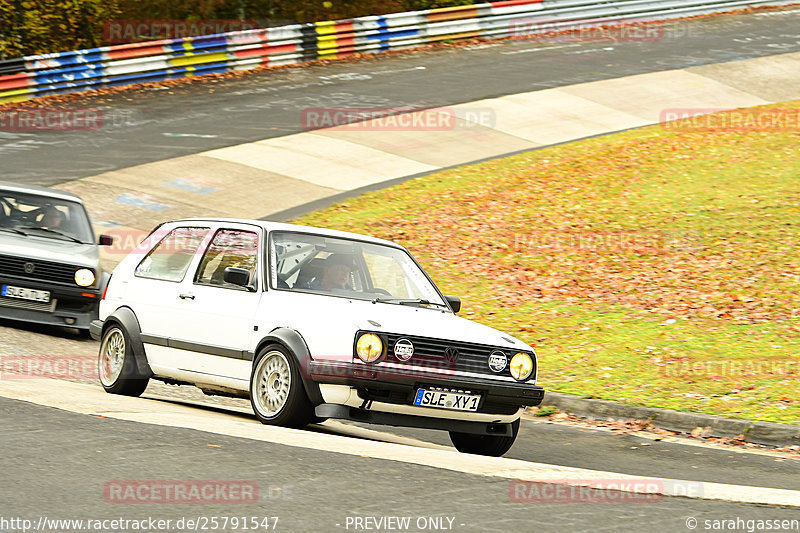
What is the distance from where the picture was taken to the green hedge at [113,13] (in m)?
30.3

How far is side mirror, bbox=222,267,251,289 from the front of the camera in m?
8.21

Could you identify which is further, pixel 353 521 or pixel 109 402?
pixel 109 402

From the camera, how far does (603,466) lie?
823cm

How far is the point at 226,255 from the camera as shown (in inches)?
349

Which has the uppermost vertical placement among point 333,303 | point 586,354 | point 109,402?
point 333,303

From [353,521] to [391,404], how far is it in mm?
2300

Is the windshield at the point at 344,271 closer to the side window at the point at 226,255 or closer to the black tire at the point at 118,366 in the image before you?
the side window at the point at 226,255

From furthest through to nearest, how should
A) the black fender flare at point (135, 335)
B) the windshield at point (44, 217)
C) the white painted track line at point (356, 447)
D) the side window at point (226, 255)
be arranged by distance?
1. the windshield at point (44, 217)
2. the black fender flare at point (135, 335)
3. the side window at point (226, 255)
4. the white painted track line at point (356, 447)

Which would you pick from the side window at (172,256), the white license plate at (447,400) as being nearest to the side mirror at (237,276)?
the side window at (172,256)

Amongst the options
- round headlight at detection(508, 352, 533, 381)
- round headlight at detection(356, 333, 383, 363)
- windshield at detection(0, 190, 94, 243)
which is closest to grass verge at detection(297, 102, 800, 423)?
round headlight at detection(508, 352, 533, 381)

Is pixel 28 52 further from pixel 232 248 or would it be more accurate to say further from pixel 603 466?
pixel 603 466

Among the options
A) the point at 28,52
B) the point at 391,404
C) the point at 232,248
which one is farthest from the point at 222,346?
the point at 28,52

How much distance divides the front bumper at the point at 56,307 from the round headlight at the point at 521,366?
21.4 ft

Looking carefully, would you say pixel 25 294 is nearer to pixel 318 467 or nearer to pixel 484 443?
pixel 484 443
